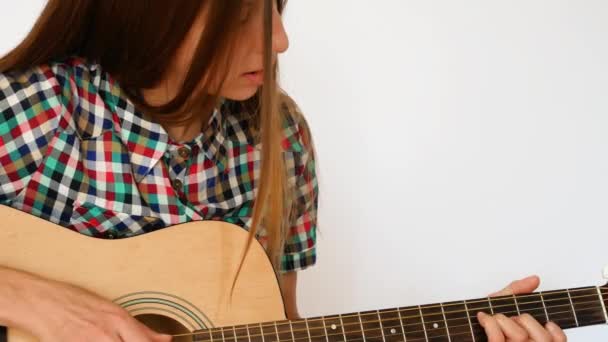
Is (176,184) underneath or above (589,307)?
above

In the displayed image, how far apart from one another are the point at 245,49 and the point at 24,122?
31 centimetres

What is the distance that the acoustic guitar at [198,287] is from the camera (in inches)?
35.5

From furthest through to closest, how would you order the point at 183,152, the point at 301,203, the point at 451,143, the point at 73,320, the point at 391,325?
the point at 451,143 < the point at 301,203 < the point at 183,152 < the point at 391,325 < the point at 73,320

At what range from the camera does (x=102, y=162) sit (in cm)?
101

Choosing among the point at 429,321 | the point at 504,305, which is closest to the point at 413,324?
the point at 429,321

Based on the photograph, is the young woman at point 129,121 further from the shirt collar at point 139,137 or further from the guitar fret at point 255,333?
the guitar fret at point 255,333

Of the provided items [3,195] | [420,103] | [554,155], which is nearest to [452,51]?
[420,103]

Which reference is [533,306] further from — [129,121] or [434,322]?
[129,121]

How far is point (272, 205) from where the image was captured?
3.62 feet

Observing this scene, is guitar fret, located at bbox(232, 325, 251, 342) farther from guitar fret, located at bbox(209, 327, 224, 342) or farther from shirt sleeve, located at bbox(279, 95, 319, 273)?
shirt sleeve, located at bbox(279, 95, 319, 273)

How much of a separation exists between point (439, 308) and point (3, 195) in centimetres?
60

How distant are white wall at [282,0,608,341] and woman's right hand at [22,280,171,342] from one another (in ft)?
2.20

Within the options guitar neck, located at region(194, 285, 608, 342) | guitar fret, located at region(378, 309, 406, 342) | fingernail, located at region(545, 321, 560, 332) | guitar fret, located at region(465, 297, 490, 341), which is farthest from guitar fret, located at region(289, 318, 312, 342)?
fingernail, located at region(545, 321, 560, 332)

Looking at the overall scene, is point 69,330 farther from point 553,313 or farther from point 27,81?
point 553,313
